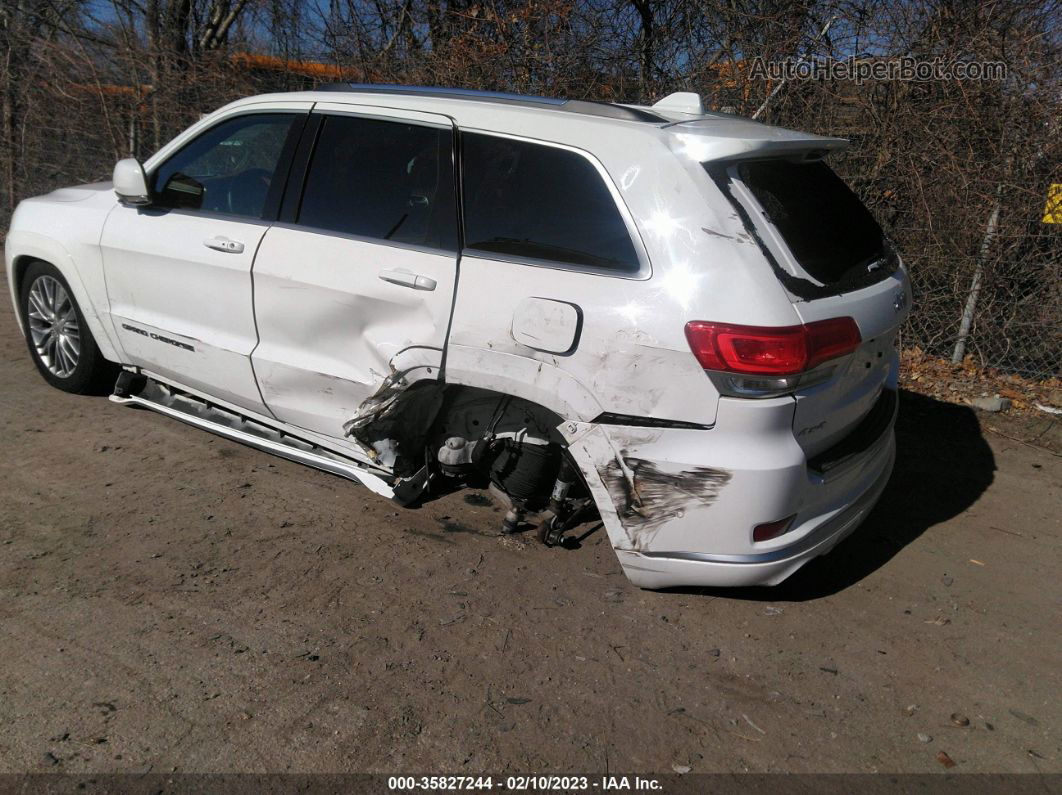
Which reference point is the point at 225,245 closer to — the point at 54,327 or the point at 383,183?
the point at 383,183

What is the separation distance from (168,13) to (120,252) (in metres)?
8.85

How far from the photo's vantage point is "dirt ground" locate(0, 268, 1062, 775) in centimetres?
278

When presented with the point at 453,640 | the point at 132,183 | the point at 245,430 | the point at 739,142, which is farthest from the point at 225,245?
the point at 739,142

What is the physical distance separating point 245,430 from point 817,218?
2983mm

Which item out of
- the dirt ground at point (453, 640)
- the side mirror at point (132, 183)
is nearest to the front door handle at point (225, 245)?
the side mirror at point (132, 183)

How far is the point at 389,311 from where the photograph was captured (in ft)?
12.3

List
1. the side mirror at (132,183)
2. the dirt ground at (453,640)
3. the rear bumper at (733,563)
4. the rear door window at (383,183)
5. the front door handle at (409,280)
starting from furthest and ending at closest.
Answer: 1. the side mirror at (132,183)
2. the rear door window at (383,183)
3. the front door handle at (409,280)
4. the rear bumper at (733,563)
5. the dirt ground at (453,640)

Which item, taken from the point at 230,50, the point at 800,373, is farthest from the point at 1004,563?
the point at 230,50

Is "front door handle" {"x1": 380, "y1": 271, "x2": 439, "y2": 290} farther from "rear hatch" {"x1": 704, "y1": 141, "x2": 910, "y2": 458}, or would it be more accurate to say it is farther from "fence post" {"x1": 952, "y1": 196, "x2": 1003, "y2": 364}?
"fence post" {"x1": 952, "y1": 196, "x2": 1003, "y2": 364}

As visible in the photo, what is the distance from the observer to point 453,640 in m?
3.30

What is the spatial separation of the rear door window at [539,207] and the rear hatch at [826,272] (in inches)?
17.1

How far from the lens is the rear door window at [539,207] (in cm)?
332

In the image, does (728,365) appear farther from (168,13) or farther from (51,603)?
(168,13)

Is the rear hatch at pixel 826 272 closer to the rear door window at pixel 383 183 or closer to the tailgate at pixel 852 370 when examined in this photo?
the tailgate at pixel 852 370
